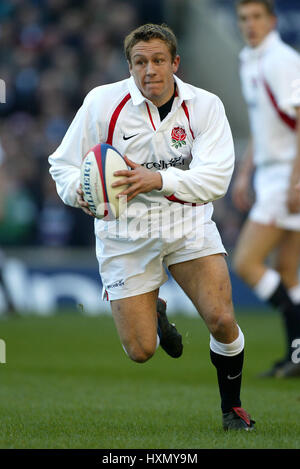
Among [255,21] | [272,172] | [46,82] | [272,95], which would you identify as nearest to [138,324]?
[272,172]

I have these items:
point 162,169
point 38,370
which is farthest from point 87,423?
point 38,370

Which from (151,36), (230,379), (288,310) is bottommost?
(288,310)

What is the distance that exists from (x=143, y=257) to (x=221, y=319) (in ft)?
2.21

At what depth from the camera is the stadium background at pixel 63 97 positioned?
12.8 meters

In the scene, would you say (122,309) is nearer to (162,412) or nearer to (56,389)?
(162,412)

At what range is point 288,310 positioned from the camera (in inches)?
288

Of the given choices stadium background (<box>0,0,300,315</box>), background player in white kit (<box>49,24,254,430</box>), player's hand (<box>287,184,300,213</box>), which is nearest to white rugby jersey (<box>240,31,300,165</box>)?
player's hand (<box>287,184,300,213</box>)

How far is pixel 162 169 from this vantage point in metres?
4.95

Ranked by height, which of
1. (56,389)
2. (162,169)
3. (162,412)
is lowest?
(56,389)

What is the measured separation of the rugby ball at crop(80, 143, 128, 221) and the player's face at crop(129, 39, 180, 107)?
0.44m

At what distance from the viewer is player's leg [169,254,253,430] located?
15.4 feet

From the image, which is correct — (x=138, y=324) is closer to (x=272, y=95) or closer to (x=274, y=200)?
(x=274, y=200)

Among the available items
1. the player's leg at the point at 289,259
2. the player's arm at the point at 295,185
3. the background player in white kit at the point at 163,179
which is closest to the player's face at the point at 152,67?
the background player in white kit at the point at 163,179

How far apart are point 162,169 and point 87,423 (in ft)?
4.79
